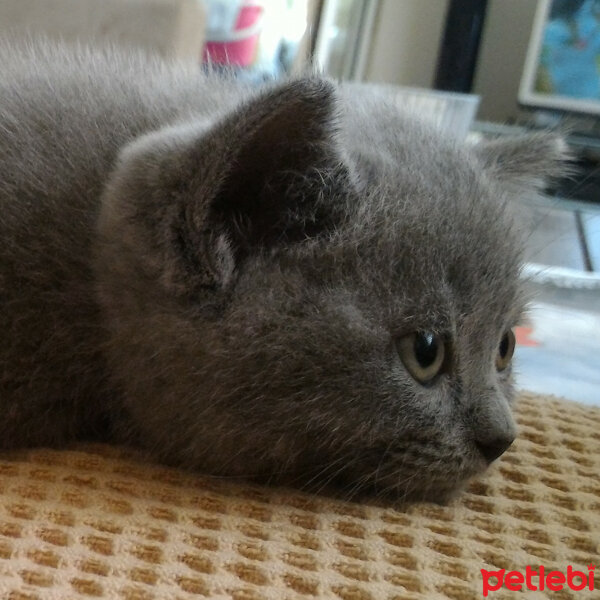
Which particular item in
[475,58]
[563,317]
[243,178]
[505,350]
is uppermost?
[475,58]

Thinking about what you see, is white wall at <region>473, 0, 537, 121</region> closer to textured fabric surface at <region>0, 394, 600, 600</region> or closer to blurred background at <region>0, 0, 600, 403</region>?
blurred background at <region>0, 0, 600, 403</region>

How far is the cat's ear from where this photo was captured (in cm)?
101

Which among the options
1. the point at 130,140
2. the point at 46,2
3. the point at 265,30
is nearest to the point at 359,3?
the point at 265,30

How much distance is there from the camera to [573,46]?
3.60 metres

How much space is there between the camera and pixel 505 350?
3.10 ft

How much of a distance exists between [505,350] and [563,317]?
1335 mm

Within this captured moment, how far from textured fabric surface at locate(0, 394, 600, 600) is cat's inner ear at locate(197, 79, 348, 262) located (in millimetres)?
238

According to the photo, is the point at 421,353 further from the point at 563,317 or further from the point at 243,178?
the point at 563,317

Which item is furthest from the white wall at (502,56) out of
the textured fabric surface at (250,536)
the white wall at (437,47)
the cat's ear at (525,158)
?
the textured fabric surface at (250,536)

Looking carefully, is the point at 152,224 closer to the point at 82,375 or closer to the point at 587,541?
the point at 82,375

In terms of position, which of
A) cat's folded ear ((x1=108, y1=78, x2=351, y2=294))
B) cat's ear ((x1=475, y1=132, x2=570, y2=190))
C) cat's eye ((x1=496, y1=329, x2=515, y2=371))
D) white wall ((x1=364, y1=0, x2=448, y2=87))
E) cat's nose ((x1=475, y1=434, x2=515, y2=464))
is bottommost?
cat's nose ((x1=475, y1=434, x2=515, y2=464))

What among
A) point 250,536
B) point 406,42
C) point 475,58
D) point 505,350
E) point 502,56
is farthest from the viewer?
point 502,56

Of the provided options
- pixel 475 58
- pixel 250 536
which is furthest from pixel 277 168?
pixel 475 58

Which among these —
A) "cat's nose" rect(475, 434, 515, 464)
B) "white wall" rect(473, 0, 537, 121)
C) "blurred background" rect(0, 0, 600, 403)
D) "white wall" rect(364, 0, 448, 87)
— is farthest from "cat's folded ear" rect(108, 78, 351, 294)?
"white wall" rect(473, 0, 537, 121)
